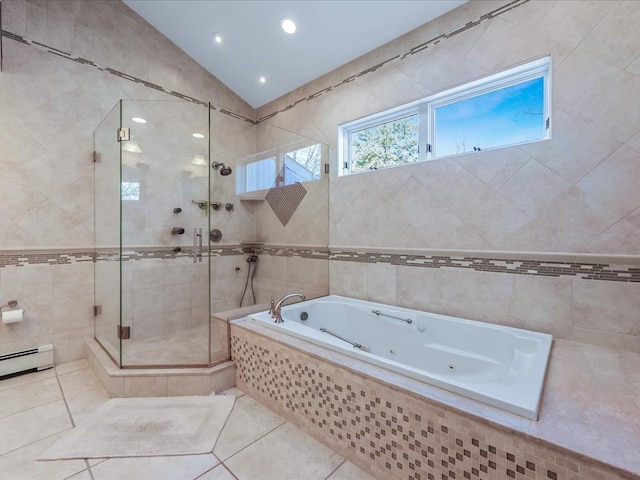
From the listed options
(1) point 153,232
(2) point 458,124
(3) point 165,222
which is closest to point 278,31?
(2) point 458,124

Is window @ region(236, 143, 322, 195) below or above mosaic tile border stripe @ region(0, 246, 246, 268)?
above

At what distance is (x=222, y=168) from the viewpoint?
303 centimetres

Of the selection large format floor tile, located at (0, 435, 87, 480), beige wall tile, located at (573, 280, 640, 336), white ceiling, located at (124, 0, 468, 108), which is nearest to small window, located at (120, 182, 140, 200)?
white ceiling, located at (124, 0, 468, 108)

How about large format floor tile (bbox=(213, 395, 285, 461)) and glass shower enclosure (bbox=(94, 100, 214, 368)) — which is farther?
glass shower enclosure (bbox=(94, 100, 214, 368))

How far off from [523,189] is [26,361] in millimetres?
3750

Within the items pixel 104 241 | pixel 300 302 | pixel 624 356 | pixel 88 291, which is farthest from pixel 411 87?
pixel 88 291

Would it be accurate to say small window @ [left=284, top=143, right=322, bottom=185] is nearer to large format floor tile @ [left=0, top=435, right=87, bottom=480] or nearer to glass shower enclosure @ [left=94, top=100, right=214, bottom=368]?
glass shower enclosure @ [left=94, top=100, right=214, bottom=368]

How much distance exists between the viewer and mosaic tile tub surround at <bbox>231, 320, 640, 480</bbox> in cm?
91

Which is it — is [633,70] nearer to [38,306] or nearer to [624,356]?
[624,356]

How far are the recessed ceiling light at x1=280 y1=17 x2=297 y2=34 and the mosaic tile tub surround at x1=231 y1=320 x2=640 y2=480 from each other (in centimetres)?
247

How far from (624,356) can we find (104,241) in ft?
11.8

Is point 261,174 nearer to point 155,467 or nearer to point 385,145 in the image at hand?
point 385,145

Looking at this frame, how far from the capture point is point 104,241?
2.56 metres

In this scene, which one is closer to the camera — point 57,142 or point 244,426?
point 244,426
